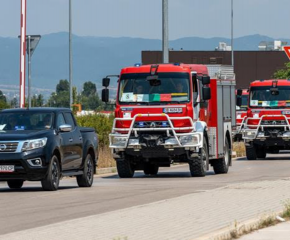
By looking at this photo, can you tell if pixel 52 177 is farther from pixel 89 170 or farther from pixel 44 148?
pixel 89 170

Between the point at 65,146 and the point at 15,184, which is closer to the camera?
the point at 65,146

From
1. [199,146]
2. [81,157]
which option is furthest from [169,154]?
[81,157]

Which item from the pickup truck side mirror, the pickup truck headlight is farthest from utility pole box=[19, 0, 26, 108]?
the pickup truck headlight

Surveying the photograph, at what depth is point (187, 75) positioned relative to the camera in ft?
95.0

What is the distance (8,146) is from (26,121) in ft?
3.99

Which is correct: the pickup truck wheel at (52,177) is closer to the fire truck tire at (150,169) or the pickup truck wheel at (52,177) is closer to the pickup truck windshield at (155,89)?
the pickup truck windshield at (155,89)

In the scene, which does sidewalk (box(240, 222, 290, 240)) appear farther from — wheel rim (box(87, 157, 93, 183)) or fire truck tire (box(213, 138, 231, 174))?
fire truck tire (box(213, 138, 231, 174))

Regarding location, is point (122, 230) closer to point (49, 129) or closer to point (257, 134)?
point (49, 129)

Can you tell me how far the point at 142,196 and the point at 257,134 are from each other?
68.9 ft

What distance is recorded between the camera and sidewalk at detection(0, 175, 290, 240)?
13.4 meters

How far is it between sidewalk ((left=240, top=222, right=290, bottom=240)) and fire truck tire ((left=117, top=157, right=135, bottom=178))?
15403mm

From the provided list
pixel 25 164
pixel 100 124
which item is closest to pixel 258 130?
pixel 100 124

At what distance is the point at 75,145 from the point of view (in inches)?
955

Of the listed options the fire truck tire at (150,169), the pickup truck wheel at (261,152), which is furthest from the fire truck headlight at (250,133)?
the fire truck tire at (150,169)
